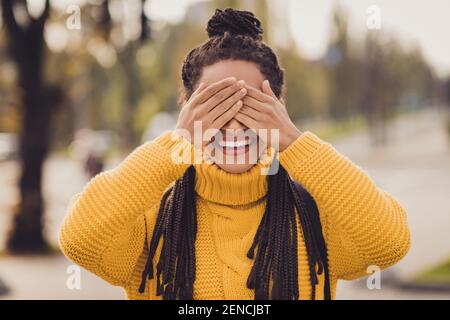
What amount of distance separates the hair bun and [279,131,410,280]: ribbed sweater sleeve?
14.5 inches

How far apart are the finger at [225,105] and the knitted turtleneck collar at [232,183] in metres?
0.16

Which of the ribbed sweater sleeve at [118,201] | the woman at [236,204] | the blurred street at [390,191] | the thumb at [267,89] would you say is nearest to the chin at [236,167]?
the woman at [236,204]

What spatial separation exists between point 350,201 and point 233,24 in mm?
650

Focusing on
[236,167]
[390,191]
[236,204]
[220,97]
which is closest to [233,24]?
[220,97]

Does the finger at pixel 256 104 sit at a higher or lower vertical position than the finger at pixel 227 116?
higher

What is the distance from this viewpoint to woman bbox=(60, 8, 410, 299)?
2072mm

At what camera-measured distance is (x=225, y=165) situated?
2.09 m

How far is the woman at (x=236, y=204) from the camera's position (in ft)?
6.80

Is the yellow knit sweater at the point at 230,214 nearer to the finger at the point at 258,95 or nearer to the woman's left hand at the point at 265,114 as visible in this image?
the woman's left hand at the point at 265,114

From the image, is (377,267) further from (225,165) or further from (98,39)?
(98,39)

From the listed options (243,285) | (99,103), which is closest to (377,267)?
(243,285)

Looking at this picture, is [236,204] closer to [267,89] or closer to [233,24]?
[267,89]

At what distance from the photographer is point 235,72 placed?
2.09 metres

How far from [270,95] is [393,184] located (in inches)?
711
